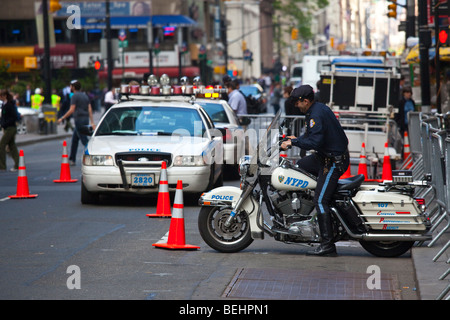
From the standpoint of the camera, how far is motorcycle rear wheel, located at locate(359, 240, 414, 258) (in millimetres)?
10195

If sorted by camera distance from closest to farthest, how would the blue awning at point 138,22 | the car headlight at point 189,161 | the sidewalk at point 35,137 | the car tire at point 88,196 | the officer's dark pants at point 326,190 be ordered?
the officer's dark pants at point 326,190
the car headlight at point 189,161
the car tire at point 88,196
the sidewalk at point 35,137
the blue awning at point 138,22

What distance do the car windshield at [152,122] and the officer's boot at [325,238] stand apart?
539cm

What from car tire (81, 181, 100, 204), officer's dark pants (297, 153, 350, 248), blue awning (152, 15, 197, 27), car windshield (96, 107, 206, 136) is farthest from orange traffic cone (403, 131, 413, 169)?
blue awning (152, 15, 197, 27)

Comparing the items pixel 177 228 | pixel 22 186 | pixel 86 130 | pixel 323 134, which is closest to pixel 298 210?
pixel 323 134

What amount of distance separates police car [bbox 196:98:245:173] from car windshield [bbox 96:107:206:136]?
173cm

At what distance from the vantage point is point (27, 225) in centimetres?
1238

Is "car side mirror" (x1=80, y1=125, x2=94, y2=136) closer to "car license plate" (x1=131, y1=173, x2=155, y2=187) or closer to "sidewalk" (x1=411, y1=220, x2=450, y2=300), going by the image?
"car license plate" (x1=131, y1=173, x2=155, y2=187)

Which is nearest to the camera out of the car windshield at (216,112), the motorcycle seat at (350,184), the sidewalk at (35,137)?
the motorcycle seat at (350,184)

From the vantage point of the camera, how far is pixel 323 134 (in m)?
9.97

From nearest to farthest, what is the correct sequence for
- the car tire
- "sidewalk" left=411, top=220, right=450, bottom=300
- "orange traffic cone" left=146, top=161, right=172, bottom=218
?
"sidewalk" left=411, top=220, right=450, bottom=300
"orange traffic cone" left=146, top=161, right=172, bottom=218
the car tire

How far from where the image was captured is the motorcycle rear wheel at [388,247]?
1020 centimetres

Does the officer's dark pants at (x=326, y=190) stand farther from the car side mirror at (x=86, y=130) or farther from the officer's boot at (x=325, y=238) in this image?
the car side mirror at (x=86, y=130)

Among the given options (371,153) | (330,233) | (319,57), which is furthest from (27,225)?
(319,57)

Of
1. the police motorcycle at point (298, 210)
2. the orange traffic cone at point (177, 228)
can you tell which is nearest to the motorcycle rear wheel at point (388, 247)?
the police motorcycle at point (298, 210)
